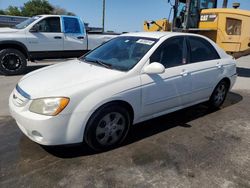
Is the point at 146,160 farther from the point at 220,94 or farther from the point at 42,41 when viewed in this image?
the point at 42,41

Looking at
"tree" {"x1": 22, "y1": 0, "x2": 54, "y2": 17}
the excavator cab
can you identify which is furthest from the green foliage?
the excavator cab

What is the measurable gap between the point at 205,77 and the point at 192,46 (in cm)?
62

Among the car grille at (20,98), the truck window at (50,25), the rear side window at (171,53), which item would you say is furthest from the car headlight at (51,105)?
the truck window at (50,25)

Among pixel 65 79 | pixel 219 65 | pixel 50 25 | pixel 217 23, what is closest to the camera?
pixel 65 79

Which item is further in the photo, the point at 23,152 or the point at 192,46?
the point at 192,46

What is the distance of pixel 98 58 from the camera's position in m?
4.32

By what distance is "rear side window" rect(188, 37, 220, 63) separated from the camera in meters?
4.66

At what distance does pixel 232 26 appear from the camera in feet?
30.1

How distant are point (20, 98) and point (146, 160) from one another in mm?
1796

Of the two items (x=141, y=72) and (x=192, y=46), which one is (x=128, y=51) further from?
(x=192, y=46)

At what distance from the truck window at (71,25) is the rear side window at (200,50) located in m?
5.61

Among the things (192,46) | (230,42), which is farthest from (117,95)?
(230,42)

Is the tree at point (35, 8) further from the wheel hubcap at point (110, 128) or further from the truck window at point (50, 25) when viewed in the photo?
the wheel hubcap at point (110, 128)

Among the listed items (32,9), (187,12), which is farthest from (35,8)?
(187,12)
